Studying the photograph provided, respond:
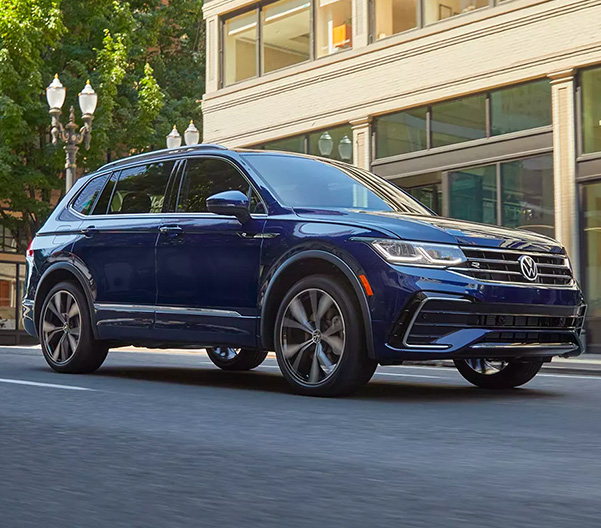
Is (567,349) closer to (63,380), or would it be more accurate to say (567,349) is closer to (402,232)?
(402,232)

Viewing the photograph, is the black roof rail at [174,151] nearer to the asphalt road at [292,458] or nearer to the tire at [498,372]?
the asphalt road at [292,458]

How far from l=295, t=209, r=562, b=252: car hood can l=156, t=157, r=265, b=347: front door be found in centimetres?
55

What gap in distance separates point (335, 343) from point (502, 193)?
1165 cm

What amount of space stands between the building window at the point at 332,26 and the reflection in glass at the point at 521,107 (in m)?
4.47

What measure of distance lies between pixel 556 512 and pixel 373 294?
11.0 ft

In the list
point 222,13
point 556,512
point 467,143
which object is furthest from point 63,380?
point 222,13

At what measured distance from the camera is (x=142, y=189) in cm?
885

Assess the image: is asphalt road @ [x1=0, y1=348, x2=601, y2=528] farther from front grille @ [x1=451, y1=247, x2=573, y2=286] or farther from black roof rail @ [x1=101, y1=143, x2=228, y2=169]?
black roof rail @ [x1=101, y1=143, x2=228, y2=169]

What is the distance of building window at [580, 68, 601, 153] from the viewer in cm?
1677

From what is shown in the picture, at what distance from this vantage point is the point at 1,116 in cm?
2652

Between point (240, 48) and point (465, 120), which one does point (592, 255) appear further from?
point (240, 48)

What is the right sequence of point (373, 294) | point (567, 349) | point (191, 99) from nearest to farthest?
point (373, 294), point (567, 349), point (191, 99)

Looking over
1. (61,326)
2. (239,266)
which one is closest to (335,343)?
(239,266)

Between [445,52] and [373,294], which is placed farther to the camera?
[445,52]
